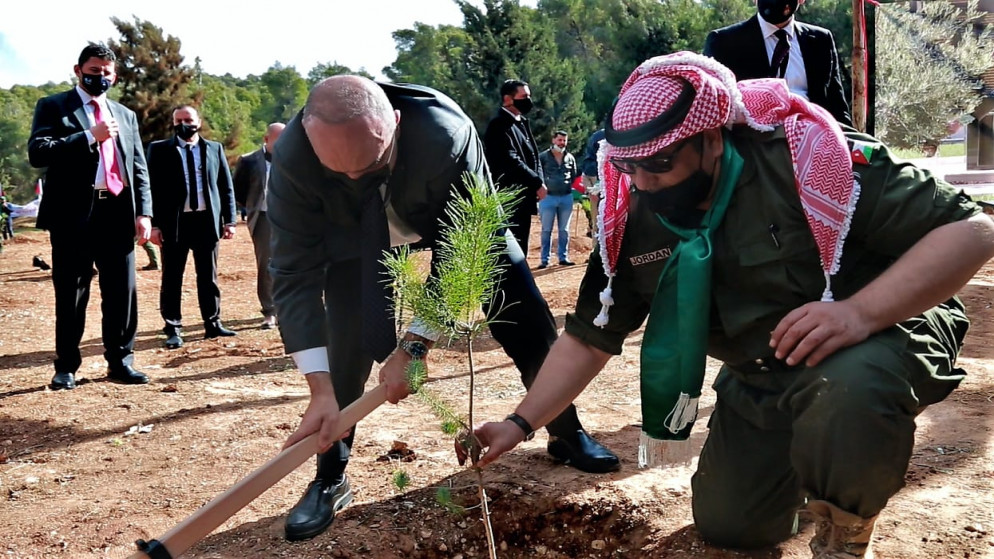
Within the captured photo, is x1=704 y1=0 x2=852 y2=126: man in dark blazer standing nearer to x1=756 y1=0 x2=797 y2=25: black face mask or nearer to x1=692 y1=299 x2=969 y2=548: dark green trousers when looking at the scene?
x1=756 y1=0 x2=797 y2=25: black face mask

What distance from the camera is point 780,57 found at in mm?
4039

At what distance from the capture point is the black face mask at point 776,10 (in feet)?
13.0

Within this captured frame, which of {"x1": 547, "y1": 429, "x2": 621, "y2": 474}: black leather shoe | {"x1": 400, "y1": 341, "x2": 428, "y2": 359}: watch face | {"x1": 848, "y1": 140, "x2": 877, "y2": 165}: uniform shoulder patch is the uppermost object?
{"x1": 848, "y1": 140, "x2": 877, "y2": 165}: uniform shoulder patch

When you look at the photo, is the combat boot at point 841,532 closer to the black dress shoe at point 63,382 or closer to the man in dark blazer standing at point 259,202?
the black dress shoe at point 63,382

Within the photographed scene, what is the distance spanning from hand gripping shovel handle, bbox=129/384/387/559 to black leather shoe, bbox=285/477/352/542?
1.73ft

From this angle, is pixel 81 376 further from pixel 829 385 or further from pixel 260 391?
pixel 829 385

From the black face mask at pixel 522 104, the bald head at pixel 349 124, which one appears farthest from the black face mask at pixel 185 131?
the bald head at pixel 349 124

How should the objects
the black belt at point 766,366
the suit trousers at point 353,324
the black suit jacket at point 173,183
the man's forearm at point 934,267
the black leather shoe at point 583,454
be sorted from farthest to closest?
1. the black suit jacket at point 173,183
2. the black leather shoe at point 583,454
3. the suit trousers at point 353,324
4. the black belt at point 766,366
5. the man's forearm at point 934,267

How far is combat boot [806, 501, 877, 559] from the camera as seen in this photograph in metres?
2.17

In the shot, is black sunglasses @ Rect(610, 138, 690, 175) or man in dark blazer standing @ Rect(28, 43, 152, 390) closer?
black sunglasses @ Rect(610, 138, 690, 175)

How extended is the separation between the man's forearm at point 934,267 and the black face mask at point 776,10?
220cm

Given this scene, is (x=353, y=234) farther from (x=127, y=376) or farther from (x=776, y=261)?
(x=127, y=376)

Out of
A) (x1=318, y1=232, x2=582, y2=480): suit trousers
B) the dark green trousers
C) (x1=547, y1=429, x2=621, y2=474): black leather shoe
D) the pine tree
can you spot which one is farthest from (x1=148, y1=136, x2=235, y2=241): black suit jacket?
the pine tree

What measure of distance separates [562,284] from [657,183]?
25.6 ft
